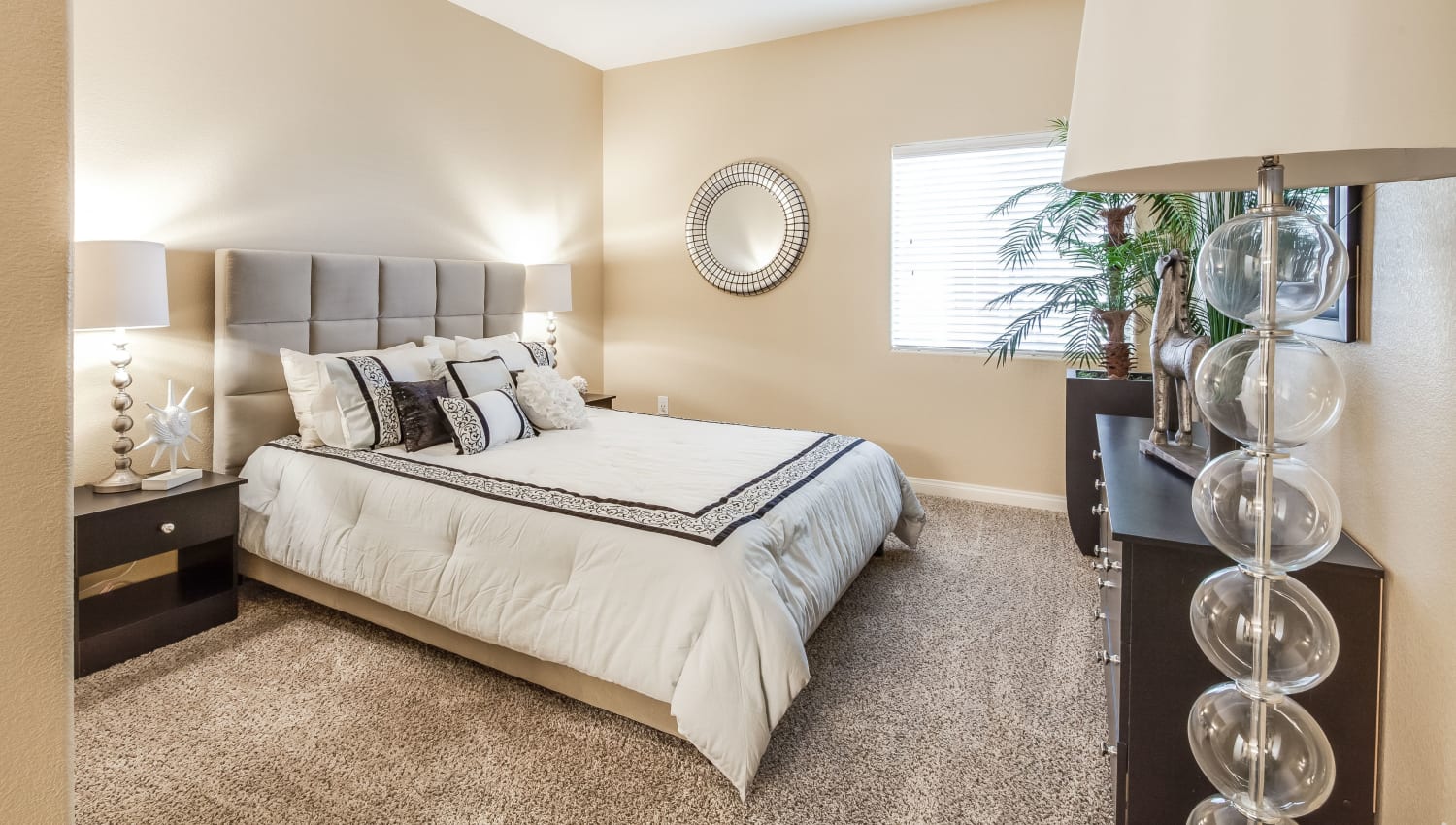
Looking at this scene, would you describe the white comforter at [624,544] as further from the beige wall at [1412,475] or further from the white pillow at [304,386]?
the beige wall at [1412,475]

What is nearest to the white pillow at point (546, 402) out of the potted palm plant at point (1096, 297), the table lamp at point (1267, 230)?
the potted palm plant at point (1096, 297)

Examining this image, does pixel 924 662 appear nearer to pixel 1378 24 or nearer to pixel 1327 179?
pixel 1327 179

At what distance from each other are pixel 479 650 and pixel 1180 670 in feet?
6.41

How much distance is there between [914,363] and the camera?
4340mm

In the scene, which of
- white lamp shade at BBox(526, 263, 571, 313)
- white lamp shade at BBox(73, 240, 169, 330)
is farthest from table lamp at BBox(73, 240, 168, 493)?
white lamp shade at BBox(526, 263, 571, 313)

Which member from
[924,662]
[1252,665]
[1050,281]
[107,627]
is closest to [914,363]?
[1050,281]

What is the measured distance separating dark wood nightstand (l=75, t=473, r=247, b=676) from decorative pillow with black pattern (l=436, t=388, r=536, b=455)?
817 mm

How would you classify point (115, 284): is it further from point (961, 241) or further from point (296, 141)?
point (961, 241)

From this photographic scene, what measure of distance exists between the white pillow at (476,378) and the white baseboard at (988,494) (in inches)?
93.3

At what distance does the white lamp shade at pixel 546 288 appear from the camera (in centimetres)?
438

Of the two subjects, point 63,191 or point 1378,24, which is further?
point 63,191

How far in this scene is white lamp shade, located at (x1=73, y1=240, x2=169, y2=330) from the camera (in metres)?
2.33

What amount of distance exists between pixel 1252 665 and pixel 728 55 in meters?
4.68

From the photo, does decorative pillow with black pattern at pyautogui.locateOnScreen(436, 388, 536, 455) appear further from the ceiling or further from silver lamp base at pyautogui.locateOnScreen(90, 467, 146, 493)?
the ceiling
